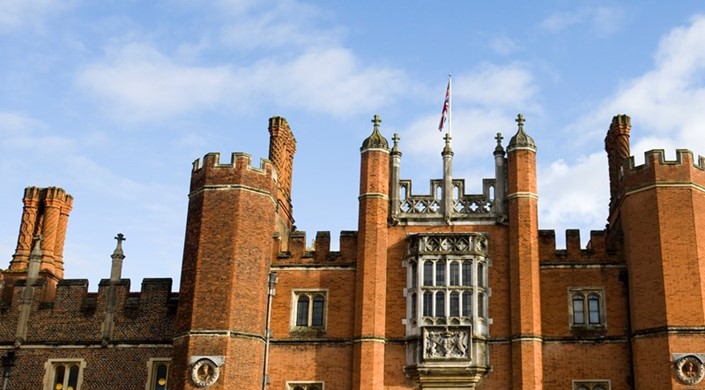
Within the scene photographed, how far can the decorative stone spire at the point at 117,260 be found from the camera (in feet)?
105

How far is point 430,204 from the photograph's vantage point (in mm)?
30328

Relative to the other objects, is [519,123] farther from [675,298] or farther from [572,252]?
[675,298]

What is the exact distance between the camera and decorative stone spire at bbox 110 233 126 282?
32.1m

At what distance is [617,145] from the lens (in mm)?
33312

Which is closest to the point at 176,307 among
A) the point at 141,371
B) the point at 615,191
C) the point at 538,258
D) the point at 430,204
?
the point at 141,371

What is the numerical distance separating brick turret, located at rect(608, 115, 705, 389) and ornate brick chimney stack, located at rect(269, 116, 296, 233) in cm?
1179

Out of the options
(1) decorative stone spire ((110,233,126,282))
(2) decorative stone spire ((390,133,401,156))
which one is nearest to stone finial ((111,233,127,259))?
(1) decorative stone spire ((110,233,126,282))

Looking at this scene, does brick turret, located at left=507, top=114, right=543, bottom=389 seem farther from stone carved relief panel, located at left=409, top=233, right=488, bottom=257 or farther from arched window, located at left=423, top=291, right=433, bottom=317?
arched window, located at left=423, top=291, right=433, bottom=317

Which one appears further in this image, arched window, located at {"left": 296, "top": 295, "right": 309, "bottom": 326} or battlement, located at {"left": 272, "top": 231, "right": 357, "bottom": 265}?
battlement, located at {"left": 272, "top": 231, "right": 357, "bottom": 265}

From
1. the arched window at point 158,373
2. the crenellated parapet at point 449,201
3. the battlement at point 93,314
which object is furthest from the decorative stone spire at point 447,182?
the arched window at point 158,373

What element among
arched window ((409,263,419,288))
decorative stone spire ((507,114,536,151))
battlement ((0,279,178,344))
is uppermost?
decorative stone spire ((507,114,536,151))

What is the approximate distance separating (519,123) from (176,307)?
13.1m

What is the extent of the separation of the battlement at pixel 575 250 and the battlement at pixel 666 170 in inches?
75.0

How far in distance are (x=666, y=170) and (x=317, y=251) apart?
11372mm
